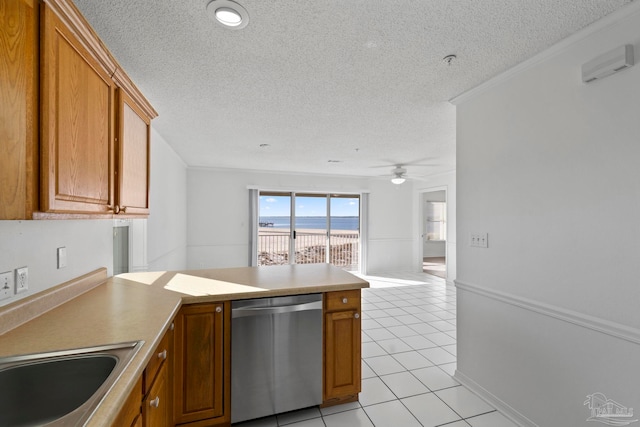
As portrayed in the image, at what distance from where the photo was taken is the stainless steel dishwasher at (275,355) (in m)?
1.88

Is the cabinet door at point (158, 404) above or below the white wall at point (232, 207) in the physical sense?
below

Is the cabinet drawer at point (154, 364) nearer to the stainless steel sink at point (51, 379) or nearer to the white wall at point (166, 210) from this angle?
the stainless steel sink at point (51, 379)

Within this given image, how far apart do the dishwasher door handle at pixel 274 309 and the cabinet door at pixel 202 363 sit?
0.06m

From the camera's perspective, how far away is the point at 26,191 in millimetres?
994

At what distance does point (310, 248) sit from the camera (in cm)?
713

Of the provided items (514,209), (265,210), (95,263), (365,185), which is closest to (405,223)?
(365,185)

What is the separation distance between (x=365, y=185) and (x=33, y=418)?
262 inches

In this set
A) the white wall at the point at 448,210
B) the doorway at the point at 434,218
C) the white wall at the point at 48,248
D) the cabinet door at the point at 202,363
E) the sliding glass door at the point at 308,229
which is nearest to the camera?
the white wall at the point at 48,248

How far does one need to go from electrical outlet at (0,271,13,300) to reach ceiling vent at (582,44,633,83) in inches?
119

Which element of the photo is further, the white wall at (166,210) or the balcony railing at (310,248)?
the balcony railing at (310,248)

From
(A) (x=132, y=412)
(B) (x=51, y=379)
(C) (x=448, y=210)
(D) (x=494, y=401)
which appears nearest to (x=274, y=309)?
(A) (x=132, y=412)

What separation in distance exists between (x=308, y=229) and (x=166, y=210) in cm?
350

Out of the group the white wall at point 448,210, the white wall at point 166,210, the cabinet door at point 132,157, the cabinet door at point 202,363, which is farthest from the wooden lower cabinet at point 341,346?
the white wall at point 448,210

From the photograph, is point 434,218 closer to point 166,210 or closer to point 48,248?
point 166,210
